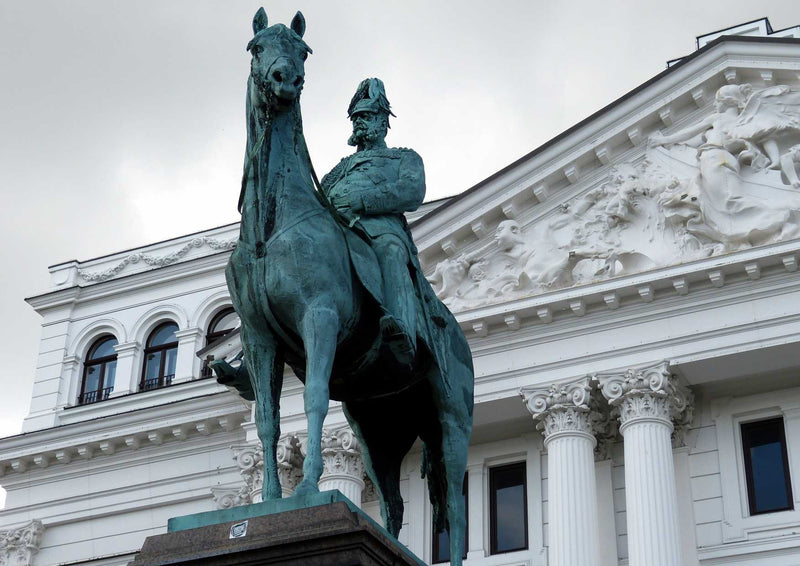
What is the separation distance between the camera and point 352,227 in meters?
9.62

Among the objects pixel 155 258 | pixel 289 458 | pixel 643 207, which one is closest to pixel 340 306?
pixel 289 458

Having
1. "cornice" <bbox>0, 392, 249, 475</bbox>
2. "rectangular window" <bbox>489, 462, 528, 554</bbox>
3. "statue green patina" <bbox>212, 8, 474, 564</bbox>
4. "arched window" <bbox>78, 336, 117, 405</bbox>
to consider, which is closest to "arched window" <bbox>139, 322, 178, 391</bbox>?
"arched window" <bbox>78, 336, 117, 405</bbox>

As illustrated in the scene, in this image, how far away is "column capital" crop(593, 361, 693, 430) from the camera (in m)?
28.5

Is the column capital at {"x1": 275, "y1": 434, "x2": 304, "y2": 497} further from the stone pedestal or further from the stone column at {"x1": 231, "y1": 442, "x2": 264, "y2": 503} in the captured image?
the stone pedestal

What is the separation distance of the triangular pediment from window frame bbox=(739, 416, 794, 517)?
3324mm

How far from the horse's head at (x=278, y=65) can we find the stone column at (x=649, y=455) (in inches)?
722

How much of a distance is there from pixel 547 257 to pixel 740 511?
623 centimetres

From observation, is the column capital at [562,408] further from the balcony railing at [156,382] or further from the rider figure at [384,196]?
the rider figure at [384,196]

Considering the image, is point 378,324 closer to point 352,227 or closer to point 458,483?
point 352,227

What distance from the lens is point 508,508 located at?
102 feet

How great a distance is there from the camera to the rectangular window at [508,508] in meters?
30.7

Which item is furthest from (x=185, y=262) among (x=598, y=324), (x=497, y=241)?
(x=598, y=324)

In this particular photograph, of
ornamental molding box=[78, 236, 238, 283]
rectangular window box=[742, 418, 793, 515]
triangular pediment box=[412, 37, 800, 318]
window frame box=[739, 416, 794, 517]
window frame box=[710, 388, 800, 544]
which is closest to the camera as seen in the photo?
window frame box=[710, 388, 800, 544]

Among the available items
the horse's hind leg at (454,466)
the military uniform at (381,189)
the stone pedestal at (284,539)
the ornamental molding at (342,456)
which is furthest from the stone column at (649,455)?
the stone pedestal at (284,539)
